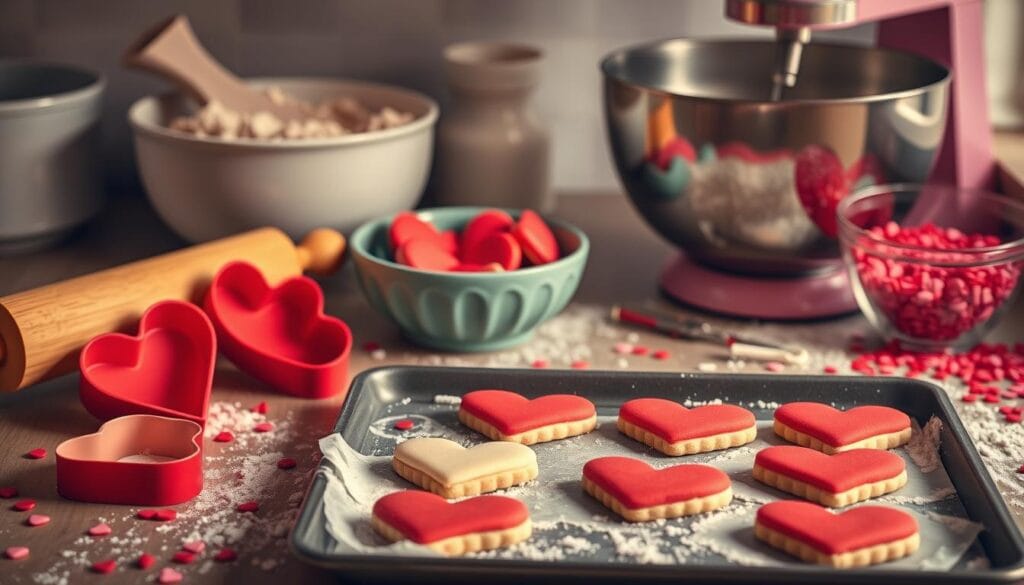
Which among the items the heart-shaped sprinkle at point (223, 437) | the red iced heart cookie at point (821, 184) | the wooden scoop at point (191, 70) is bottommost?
the heart-shaped sprinkle at point (223, 437)

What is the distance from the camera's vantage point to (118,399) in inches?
35.9

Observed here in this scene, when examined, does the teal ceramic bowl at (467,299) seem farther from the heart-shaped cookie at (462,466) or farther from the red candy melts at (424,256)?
the heart-shaped cookie at (462,466)

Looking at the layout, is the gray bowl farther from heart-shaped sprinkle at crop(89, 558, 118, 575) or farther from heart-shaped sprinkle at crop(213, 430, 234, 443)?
heart-shaped sprinkle at crop(89, 558, 118, 575)

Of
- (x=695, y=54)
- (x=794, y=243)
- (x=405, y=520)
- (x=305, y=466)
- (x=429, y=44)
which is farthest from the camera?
(x=429, y=44)

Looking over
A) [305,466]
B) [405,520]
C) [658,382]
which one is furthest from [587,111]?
[405,520]

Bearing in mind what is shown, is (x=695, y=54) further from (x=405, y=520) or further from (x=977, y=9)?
(x=405, y=520)

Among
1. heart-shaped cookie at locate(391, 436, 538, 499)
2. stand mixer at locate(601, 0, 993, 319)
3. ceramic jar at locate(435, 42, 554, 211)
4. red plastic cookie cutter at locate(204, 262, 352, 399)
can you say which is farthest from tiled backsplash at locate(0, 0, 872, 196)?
heart-shaped cookie at locate(391, 436, 538, 499)

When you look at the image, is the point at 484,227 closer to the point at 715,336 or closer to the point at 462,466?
the point at 715,336

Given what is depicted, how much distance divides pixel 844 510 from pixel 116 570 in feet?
1.44

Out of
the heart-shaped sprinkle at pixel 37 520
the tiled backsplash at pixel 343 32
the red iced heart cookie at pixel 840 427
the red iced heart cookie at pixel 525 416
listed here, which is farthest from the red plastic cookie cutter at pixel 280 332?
the tiled backsplash at pixel 343 32

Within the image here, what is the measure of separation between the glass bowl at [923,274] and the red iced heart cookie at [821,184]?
13 mm

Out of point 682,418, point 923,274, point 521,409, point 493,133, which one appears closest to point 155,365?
point 521,409

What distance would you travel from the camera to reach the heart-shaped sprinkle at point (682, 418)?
0.88 metres

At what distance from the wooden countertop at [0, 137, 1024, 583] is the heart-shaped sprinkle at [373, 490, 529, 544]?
6 cm
